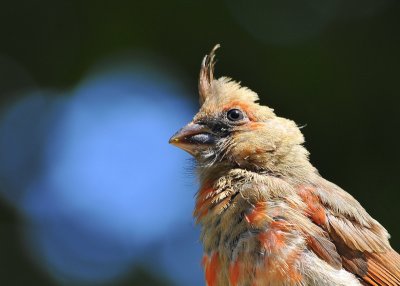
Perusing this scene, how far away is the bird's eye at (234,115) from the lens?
17.8 feet

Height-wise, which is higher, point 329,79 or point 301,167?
point 329,79

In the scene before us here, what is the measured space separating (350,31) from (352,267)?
3105 mm

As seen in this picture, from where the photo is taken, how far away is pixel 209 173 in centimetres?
517

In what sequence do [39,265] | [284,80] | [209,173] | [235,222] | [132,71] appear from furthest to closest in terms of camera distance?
[132,71]
[39,265]
[284,80]
[209,173]
[235,222]

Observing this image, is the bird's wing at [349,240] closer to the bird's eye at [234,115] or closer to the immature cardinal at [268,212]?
the immature cardinal at [268,212]

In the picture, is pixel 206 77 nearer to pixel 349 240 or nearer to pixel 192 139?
pixel 192 139

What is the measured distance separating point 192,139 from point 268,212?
2.73 ft

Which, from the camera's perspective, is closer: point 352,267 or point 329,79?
point 352,267

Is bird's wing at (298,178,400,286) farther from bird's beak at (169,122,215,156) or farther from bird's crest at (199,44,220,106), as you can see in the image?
bird's crest at (199,44,220,106)

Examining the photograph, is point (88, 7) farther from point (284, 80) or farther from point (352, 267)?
point (352, 267)

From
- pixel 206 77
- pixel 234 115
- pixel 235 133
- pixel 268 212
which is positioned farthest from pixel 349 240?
pixel 206 77

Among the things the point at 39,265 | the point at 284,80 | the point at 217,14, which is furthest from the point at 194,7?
the point at 39,265

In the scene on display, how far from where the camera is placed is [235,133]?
5.35 metres

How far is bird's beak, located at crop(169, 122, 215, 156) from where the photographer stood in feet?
17.6
